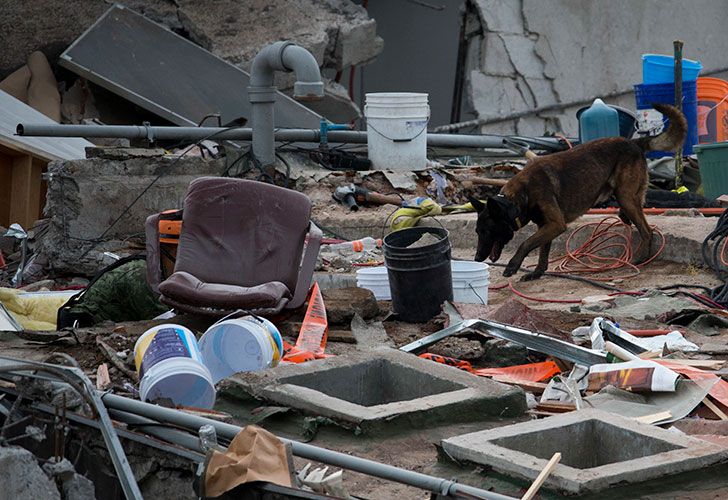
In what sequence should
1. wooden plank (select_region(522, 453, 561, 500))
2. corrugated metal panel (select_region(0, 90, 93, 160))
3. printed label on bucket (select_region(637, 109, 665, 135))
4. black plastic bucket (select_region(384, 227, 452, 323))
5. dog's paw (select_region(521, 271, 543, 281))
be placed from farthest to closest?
printed label on bucket (select_region(637, 109, 665, 135)) → corrugated metal panel (select_region(0, 90, 93, 160)) → dog's paw (select_region(521, 271, 543, 281)) → black plastic bucket (select_region(384, 227, 452, 323)) → wooden plank (select_region(522, 453, 561, 500))

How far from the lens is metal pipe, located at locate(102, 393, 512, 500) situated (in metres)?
3.77

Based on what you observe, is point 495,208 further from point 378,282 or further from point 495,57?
point 495,57

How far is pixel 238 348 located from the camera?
241 inches

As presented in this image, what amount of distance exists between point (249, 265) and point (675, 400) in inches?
127

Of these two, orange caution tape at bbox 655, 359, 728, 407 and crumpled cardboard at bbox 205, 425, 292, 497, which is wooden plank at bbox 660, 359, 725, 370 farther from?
crumpled cardboard at bbox 205, 425, 292, 497

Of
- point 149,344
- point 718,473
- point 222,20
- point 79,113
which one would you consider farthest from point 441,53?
point 718,473

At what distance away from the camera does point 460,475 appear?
14.7 feet

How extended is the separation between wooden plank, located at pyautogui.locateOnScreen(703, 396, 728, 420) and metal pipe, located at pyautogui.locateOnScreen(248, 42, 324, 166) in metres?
5.34

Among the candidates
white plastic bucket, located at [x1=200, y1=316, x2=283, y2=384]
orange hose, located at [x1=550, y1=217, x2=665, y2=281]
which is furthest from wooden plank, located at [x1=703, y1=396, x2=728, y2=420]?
orange hose, located at [x1=550, y1=217, x2=665, y2=281]

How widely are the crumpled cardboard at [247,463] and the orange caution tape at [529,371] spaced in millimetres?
2355

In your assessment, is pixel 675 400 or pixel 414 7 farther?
pixel 414 7

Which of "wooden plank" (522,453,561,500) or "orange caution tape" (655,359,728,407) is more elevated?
"wooden plank" (522,453,561,500)

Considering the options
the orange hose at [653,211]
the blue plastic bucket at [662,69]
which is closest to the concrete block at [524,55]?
the blue plastic bucket at [662,69]

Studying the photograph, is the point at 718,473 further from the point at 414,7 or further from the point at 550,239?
the point at 414,7
